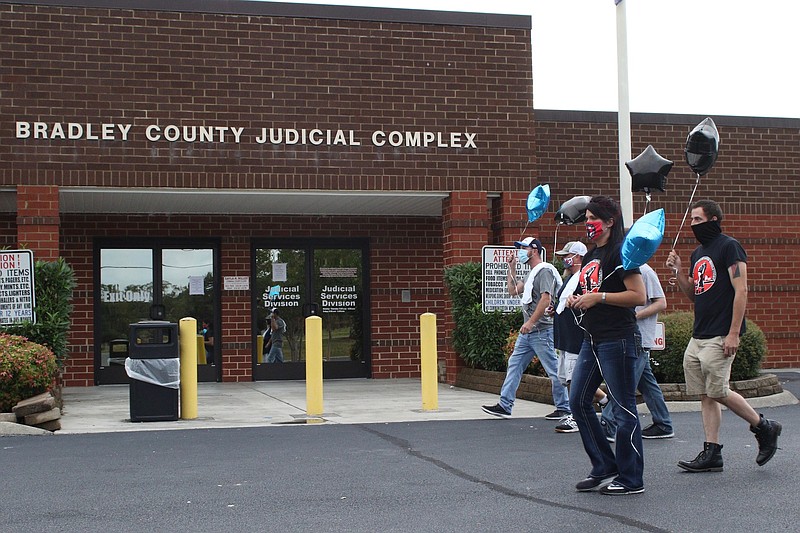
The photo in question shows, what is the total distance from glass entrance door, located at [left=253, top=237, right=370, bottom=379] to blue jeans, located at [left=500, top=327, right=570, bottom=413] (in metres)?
6.81

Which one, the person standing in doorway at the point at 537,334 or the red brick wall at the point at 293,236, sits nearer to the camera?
the person standing in doorway at the point at 537,334

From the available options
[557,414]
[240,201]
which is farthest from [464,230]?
[557,414]

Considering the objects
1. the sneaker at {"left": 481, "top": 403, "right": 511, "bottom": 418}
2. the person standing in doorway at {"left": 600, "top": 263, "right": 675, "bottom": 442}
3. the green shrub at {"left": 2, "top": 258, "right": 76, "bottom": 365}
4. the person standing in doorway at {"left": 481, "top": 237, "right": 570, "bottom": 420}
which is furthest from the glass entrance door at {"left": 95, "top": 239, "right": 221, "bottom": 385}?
the person standing in doorway at {"left": 600, "top": 263, "right": 675, "bottom": 442}

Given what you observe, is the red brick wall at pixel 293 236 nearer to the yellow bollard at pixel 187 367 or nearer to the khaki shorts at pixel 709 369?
the yellow bollard at pixel 187 367

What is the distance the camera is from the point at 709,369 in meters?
6.97

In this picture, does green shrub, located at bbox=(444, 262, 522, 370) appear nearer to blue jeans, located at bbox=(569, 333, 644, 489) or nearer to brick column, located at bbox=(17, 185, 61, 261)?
brick column, located at bbox=(17, 185, 61, 261)

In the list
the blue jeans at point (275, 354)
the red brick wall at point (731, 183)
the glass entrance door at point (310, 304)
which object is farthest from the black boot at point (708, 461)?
the blue jeans at point (275, 354)

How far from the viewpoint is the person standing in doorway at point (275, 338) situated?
55.3ft

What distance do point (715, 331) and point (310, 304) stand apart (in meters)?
10.6

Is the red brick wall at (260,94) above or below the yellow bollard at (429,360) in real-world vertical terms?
above

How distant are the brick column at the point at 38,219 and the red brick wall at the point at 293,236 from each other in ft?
7.91

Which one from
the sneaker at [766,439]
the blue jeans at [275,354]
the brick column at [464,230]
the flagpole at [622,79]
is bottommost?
the sneaker at [766,439]

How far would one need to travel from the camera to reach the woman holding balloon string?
6.30 metres

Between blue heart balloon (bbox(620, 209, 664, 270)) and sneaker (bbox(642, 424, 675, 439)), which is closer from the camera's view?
blue heart balloon (bbox(620, 209, 664, 270))
